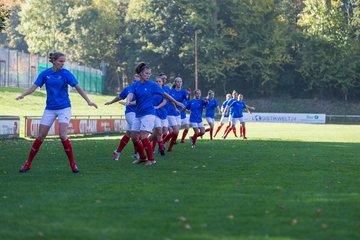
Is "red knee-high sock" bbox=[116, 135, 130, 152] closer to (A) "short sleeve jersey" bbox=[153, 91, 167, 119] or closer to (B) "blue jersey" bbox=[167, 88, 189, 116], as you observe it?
(A) "short sleeve jersey" bbox=[153, 91, 167, 119]

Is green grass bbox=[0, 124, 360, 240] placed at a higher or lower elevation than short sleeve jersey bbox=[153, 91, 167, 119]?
lower

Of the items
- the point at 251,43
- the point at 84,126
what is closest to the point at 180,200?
the point at 84,126

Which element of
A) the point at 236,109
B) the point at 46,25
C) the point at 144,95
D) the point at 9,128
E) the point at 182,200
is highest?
the point at 46,25

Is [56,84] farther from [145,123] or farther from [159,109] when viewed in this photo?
[159,109]

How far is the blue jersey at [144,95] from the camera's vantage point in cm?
1644

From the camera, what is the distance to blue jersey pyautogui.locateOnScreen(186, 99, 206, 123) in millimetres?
26359

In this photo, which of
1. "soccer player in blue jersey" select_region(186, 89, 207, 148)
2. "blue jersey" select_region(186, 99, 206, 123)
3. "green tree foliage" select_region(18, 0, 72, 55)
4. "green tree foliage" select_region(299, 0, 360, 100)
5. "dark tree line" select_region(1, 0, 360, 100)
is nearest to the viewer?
"soccer player in blue jersey" select_region(186, 89, 207, 148)

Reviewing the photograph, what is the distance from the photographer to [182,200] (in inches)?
412

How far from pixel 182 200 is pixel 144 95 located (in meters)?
6.27

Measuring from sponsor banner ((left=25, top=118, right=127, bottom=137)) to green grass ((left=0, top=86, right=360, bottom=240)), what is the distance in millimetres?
17560

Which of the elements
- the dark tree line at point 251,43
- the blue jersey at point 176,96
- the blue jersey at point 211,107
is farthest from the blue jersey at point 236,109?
the dark tree line at point 251,43

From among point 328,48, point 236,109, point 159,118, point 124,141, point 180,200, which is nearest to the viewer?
point 180,200

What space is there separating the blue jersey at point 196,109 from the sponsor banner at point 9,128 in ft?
31.6

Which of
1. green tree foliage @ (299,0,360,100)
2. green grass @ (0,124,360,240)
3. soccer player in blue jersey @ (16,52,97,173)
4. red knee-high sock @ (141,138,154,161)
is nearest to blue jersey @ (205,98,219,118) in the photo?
green grass @ (0,124,360,240)
